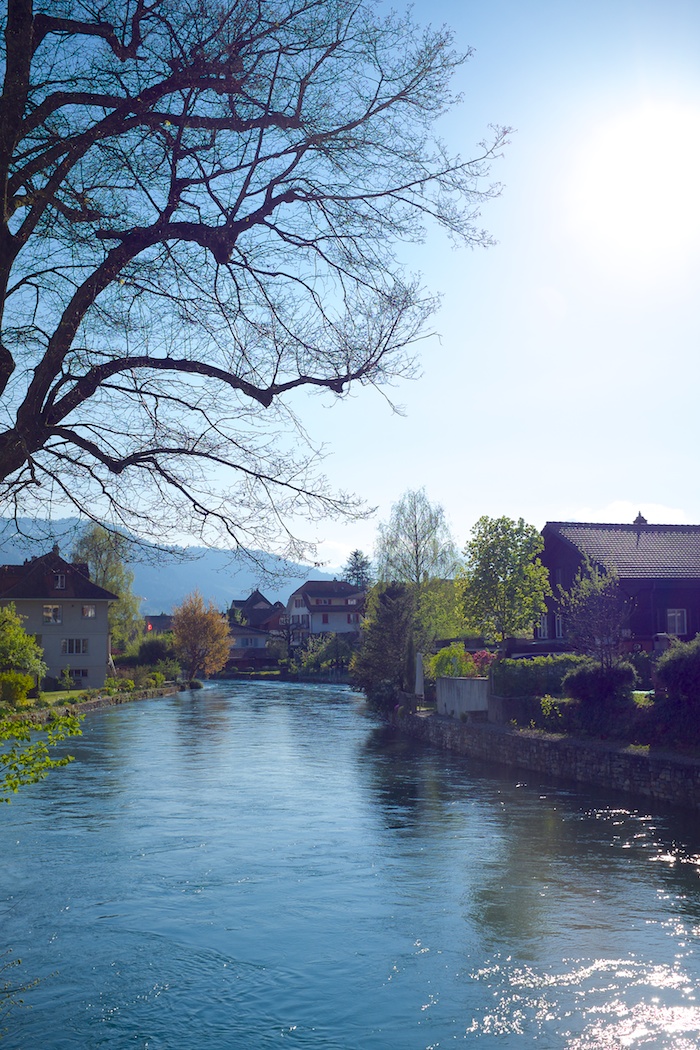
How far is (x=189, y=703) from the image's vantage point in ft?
180

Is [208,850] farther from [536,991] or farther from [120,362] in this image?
[120,362]

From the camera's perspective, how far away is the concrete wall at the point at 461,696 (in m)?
32.0

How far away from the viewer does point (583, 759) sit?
22.6 meters

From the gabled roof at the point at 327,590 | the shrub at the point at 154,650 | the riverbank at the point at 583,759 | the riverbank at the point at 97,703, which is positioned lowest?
the riverbank at the point at 97,703

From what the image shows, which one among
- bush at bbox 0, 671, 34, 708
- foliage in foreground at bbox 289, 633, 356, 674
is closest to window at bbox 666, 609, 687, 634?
bush at bbox 0, 671, 34, 708

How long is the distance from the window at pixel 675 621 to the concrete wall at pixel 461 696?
9618mm

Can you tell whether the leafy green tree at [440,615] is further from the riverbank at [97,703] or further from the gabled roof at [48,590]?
the gabled roof at [48,590]

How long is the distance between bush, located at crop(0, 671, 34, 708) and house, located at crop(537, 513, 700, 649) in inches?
890

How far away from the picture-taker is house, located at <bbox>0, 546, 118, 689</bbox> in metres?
57.8

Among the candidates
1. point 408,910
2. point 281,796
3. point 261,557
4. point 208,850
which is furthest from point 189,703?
point 261,557

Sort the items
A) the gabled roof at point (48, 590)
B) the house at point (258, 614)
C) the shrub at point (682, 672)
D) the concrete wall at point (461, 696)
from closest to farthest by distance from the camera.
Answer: the shrub at point (682, 672), the concrete wall at point (461, 696), the gabled roof at point (48, 590), the house at point (258, 614)

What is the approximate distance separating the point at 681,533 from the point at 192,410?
130 ft

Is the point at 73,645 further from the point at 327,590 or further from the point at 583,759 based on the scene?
the point at 327,590

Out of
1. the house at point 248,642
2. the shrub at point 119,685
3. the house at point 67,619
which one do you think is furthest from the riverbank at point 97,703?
the house at point 248,642
